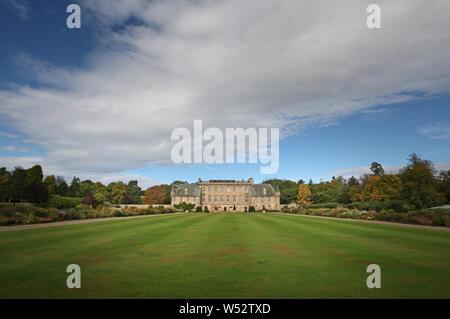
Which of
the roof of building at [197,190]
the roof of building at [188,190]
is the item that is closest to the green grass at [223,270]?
the roof of building at [188,190]

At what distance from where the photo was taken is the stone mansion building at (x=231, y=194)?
77.4 m

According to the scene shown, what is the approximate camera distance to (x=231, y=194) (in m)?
79.4

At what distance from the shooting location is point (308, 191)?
80.8 meters

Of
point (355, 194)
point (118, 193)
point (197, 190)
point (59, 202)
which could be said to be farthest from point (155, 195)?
point (355, 194)

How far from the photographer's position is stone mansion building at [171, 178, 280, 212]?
7738 cm

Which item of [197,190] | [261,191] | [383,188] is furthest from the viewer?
[261,191]

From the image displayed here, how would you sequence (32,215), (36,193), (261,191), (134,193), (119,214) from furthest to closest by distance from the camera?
(134,193) < (261,191) < (36,193) < (119,214) < (32,215)

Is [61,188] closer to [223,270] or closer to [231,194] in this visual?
[231,194]

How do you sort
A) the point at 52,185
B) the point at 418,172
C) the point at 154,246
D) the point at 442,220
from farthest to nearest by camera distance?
the point at 52,185 < the point at 418,172 < the point at 442,220 < the point at 154,246

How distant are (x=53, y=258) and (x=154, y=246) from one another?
355 centimetres

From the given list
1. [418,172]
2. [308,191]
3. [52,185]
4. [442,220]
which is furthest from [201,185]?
[442,220]

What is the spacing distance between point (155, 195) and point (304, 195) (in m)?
47.8
